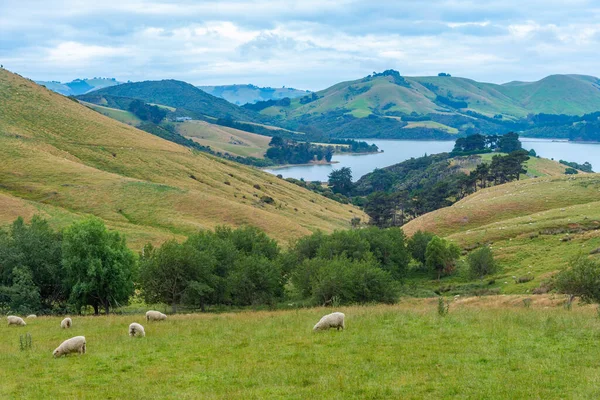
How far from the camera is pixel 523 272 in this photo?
187ft

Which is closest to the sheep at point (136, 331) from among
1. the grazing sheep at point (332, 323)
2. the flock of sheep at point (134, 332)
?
the flock of sheep at point (134, 332)

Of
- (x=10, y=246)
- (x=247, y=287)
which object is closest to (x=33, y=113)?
(x=10, y=246)

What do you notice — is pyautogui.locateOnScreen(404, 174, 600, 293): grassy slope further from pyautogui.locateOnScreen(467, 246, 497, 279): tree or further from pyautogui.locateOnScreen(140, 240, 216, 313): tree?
pyautogui.locateOnScreen(140, 240, 216, 313): tree

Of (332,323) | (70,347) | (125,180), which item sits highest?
(125,180)

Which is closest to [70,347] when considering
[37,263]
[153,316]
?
[153,316]

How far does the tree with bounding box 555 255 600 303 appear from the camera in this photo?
1286 inches

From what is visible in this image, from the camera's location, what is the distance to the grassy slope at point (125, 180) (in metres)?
89.6

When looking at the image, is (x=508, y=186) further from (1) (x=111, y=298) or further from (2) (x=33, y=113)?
(2) (x=33, y=113)

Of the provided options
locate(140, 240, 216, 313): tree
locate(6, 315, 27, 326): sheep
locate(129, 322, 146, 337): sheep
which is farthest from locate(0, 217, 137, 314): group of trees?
locate(129, 322, 146, 337): sheep

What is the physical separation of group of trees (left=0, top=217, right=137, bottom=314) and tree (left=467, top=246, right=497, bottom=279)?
37.6 metres

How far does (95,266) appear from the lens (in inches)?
1512

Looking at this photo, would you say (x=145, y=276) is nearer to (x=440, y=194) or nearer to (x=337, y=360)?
(x=337, y=360)

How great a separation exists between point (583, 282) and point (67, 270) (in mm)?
35476

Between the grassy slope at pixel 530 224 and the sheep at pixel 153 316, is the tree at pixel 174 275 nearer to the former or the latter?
the sheep at pixel 153 316
